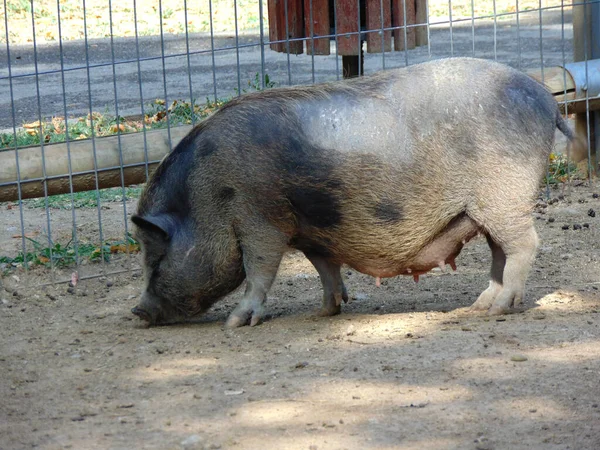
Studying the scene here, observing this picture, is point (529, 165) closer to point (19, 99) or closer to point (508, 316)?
point (508, 316)

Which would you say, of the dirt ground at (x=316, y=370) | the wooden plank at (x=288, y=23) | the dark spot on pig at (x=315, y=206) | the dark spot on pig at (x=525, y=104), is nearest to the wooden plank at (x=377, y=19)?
the wooden plank at (x=288, y=23)

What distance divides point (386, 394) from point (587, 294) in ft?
7.13

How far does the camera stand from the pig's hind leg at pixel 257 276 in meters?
5.68

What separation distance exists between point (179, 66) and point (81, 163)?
701 cm

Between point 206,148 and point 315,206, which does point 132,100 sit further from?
point 315,206

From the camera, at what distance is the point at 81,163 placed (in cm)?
710

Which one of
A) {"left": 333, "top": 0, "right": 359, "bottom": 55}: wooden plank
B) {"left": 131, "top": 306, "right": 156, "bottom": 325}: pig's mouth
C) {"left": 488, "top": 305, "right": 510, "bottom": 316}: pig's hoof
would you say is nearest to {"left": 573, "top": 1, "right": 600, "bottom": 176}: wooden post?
{"left": 333, "top": 0, "right": 359, "bottom": 55}: wooden plank

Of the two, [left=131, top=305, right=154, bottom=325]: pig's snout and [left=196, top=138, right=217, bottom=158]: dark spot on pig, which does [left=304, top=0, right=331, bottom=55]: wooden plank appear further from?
[left=131, top=305, right=154, bottom=325]: pig's snout

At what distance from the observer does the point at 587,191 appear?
8.59 meters

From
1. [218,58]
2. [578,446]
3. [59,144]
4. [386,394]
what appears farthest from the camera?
[218,58]

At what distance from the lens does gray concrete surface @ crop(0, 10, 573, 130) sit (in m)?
11.7

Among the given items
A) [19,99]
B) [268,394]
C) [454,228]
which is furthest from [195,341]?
[19,99]

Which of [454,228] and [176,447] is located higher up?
[454,228]

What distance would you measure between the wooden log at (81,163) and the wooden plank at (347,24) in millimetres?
1528
